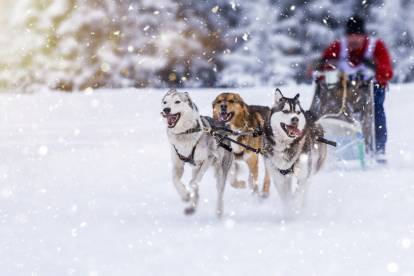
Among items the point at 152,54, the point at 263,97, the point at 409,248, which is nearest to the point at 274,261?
the point at 409,248

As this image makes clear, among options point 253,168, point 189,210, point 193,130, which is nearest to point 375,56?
point 253,168

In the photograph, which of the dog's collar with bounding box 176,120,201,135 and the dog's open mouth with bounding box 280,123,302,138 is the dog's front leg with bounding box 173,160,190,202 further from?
the dog's open mouth with bounding box 280,123,302,138

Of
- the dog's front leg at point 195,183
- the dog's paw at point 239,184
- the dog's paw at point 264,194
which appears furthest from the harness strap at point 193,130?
the dog's paw at point 239,184

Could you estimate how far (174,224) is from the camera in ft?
17.7

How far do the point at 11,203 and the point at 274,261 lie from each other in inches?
131

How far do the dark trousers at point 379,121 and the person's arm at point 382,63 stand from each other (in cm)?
27

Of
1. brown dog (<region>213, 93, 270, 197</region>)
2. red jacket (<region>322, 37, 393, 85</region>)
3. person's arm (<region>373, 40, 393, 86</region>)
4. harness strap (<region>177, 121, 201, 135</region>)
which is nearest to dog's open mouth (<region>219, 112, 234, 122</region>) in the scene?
brown dog (<region>213, 93, 270, 197</region>)

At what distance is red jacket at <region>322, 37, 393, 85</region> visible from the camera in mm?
8117

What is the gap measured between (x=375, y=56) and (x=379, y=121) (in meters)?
0.85

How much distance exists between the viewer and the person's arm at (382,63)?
8133 millimetres

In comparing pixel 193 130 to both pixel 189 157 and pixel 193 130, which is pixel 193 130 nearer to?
A: pixel 193 130

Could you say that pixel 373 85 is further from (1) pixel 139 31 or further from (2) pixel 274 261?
(1) pixel 139 31

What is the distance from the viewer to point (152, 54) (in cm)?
2545

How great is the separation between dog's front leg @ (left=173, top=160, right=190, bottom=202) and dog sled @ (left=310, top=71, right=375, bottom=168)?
273cm
